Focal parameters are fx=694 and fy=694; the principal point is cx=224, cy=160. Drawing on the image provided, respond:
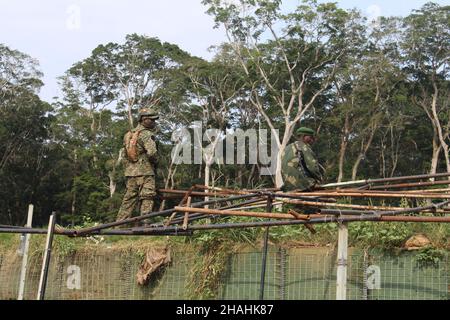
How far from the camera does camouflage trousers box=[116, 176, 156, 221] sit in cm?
826

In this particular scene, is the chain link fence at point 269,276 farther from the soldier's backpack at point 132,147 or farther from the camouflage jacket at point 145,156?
the soldier's backpack at point 132,147

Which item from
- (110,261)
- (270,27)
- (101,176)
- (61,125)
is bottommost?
(110,261)

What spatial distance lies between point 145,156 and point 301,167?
6.21 ft

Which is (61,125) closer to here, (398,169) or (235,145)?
(235,145)

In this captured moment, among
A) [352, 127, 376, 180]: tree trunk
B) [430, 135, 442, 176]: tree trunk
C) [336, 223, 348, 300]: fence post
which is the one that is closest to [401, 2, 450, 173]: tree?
[430, 135, 442, 176]: tree trunk

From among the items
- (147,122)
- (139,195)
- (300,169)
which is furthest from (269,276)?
(147,122)

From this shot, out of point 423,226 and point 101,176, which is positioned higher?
point 101,176

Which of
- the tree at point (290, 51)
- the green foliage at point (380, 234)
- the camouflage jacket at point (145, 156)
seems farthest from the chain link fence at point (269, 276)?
the tree at point (290, 51)

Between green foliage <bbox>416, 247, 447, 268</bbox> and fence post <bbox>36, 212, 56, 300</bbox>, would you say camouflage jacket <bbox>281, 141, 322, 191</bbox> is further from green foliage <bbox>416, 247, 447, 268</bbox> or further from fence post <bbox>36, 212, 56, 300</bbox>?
fence post <bbox>36, 212, 56, 300</bbox>

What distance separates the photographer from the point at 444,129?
119 feet

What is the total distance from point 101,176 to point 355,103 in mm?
15459
